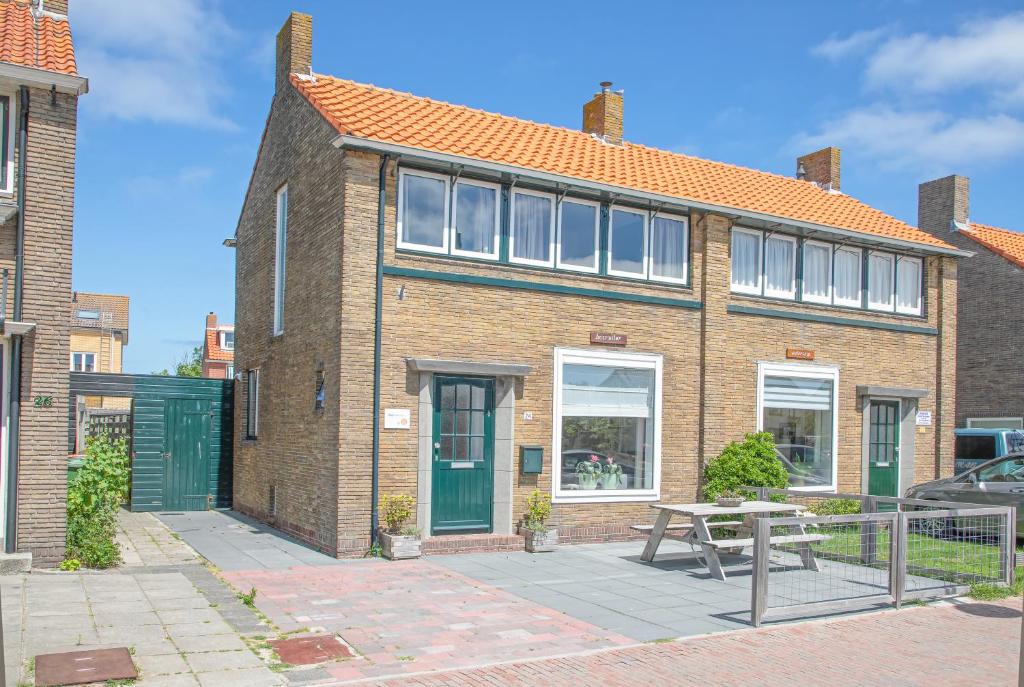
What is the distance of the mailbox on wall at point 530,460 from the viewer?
45.4 feet

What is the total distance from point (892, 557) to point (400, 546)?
6.18 meters

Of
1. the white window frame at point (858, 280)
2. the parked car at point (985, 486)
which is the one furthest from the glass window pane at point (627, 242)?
the parked car at point (985, 486)

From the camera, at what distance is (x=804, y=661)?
26.1 feet

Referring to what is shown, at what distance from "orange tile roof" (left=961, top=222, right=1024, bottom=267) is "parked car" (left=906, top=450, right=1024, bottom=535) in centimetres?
946

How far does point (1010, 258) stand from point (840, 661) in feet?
63.2

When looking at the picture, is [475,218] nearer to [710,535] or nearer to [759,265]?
[710,535]

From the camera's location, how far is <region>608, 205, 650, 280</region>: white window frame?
1510 cm

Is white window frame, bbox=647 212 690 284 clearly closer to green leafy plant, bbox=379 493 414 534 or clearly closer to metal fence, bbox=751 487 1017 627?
metal fence, bbox=751 487 1017 627

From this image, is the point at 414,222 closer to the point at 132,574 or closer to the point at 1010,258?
the point at 132,574

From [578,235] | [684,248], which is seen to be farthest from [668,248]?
[578,235]

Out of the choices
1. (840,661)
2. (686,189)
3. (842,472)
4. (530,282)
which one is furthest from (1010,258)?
(840,661)

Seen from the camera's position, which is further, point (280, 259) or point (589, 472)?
point (280, 259)

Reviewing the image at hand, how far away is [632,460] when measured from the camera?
1527cm

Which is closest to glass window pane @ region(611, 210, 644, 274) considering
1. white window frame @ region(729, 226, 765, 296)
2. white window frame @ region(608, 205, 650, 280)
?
white window frame @ region(608, 205, 650, 280)
